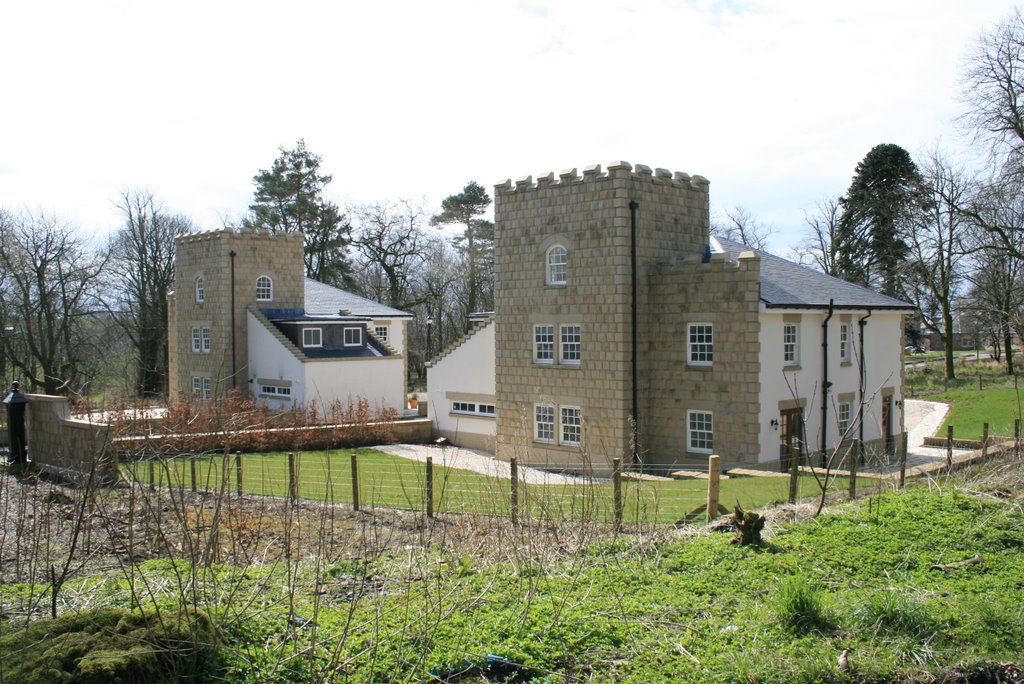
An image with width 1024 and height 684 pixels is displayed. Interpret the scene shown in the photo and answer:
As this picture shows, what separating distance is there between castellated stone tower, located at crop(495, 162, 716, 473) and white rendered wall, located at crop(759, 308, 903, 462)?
2675mm

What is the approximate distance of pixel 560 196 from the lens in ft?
87.1

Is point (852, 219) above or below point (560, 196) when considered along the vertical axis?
above

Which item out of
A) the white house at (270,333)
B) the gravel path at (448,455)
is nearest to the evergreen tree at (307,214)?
the white house at (270,333)

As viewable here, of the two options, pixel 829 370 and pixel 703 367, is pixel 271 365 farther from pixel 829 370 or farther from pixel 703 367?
pixel 829 370

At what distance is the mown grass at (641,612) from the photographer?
7.06 meters

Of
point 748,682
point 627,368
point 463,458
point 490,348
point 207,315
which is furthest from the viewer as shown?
point 207,315

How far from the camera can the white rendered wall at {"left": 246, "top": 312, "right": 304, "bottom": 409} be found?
3522cm

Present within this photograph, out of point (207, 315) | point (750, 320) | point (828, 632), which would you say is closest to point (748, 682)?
point (828, 632)

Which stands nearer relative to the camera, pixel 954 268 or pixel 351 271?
pixel 954 268

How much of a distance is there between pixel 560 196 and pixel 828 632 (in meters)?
20.0

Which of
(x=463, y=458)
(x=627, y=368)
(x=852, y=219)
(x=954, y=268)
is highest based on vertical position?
(x=852, y=219)

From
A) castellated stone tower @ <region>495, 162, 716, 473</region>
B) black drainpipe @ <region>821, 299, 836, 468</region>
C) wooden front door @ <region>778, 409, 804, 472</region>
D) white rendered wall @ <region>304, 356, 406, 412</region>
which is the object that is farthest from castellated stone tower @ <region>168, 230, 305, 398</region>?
black drainpipe @ <region>821, 299, 836, 468</region>

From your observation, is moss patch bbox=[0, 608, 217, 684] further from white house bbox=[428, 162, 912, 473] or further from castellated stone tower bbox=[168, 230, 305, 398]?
castellated stone tower bbox=[168, 230, 305, 398]

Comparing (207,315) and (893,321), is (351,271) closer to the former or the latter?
(207,315)
